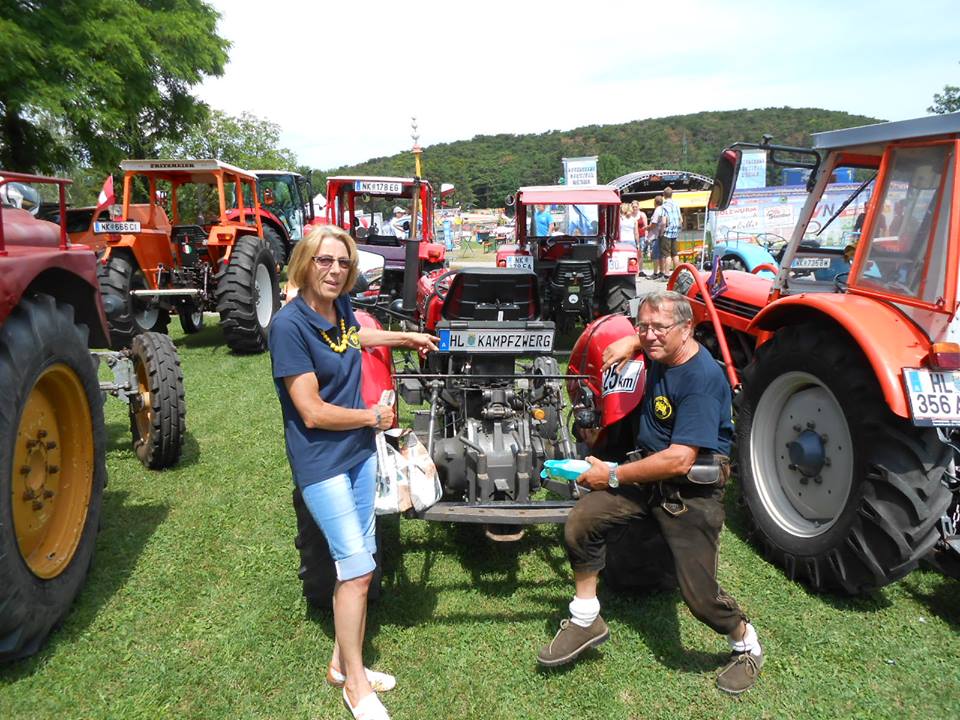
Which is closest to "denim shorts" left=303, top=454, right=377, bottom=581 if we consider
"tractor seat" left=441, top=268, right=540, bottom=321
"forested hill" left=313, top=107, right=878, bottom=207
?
"tractor seat" left=441, top=268, right=540, bottom=321

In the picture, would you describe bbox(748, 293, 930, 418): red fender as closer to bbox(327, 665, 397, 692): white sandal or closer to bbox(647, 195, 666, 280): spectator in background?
bbox(327, 665, 397, 692): white sandal

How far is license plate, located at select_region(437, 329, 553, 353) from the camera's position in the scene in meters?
3.62

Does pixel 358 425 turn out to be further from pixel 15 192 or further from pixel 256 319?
pixel 256 319

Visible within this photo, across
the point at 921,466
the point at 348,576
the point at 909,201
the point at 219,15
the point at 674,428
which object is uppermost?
the point at 219,15

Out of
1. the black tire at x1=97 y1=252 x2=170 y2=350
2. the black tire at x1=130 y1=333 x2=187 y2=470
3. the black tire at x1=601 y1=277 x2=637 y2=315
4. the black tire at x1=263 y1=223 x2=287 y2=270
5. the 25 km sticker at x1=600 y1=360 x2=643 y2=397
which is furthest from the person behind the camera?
the black tire at x1=263 y1=223 x2=287 y2=270

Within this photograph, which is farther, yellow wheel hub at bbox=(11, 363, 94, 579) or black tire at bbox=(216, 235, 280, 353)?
black tire at bbox=(216, 235, 280, 353)

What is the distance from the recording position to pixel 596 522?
103 inches

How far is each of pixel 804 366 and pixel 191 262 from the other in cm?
732

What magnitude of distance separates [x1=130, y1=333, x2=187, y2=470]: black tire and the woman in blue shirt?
2332 mm

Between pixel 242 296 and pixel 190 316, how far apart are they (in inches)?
74.3

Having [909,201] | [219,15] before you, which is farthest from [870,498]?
[219,15]

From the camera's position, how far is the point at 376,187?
31.3 ft

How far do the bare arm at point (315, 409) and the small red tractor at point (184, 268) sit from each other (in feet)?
17.8

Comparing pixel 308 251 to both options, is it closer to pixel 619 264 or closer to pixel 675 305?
pixel 675 305
